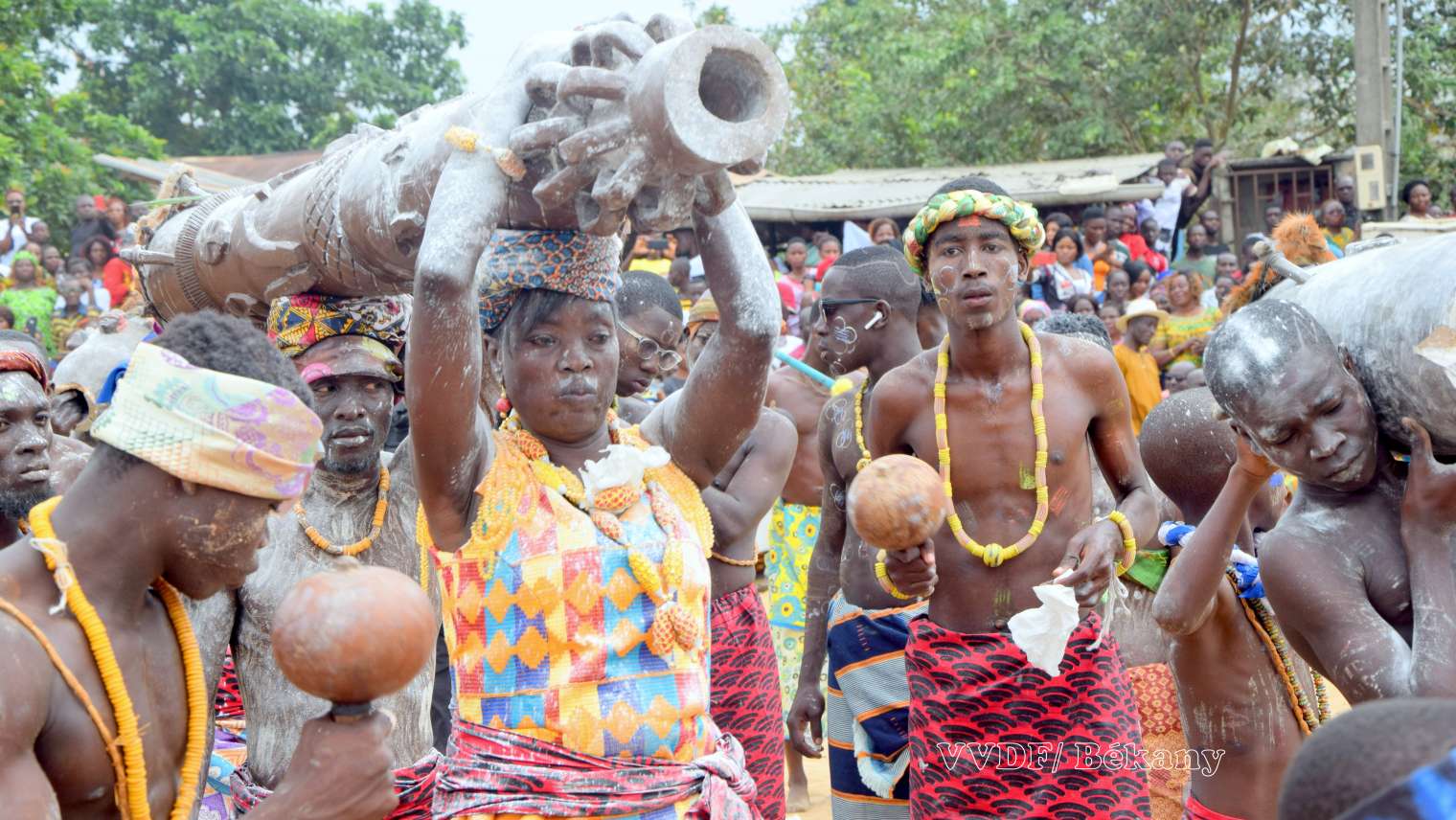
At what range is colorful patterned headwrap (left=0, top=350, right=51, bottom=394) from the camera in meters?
4.45

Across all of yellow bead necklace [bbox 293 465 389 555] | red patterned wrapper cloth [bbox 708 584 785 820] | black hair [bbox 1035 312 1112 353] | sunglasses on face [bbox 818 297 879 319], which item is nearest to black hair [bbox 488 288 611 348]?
yellow bead necklace [bbox 293 465 389 555]

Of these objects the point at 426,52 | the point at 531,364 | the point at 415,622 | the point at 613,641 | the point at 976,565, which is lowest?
the point at 976,565

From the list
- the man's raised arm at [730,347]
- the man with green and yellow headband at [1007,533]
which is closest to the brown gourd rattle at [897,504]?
the man's raised arm at [730,347]

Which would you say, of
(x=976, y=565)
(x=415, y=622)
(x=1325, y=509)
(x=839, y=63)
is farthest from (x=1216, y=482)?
(x=839, y=63)

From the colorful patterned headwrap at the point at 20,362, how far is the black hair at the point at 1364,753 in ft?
13.0

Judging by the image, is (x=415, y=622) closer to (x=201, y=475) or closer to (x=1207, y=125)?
(x=201, y=475)

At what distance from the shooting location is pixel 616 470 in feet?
11.5

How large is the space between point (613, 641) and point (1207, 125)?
20408 millimetres

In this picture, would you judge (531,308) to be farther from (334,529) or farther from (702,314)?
(702,314)

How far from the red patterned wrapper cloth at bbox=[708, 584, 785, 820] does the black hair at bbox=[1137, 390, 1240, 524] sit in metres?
1.57

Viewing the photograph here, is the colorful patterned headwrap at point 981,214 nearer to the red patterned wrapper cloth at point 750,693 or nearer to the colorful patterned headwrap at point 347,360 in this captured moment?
the red patterned wrapper cloth at point 750,693

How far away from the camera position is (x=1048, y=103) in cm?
2200

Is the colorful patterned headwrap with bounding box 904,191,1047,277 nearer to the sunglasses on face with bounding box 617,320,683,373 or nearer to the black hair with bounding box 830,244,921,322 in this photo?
the black hair with bounding box 830,244,921,322

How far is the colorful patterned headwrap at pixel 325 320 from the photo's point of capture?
13.5 ft
